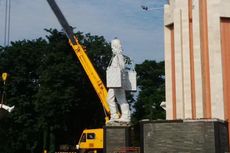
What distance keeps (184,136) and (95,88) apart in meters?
23.7

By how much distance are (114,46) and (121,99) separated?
281 centimetres

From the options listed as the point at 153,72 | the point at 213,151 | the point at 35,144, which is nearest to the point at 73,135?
the point at 35,144

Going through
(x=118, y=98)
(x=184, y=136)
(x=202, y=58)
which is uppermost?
(x=202, y=58)

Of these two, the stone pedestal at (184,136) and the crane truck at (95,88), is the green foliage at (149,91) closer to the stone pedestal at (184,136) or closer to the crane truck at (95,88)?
the crane truck at (95,88)

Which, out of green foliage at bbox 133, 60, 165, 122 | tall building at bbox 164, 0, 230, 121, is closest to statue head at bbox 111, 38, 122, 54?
tall building at bbox 164, 0, 230, 121

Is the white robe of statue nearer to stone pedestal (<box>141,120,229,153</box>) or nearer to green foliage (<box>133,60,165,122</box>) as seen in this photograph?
stone pedestal (<box>141,120,229,153</box>)

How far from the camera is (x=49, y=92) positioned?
5334 centimetres

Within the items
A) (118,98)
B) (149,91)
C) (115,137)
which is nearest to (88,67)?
(118,98)

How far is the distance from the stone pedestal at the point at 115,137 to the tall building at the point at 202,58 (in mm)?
4019

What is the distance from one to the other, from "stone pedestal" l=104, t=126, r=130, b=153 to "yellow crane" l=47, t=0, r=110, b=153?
14.3 meters

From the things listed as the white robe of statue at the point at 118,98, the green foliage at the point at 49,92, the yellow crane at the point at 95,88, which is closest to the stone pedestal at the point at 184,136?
the white robe of statue at the point at 118,98

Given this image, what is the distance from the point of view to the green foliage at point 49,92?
5306cm

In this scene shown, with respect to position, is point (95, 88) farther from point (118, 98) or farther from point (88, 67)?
point (118, 98)

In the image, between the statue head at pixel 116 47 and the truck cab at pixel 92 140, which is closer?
the statue head at pixel 116 47
